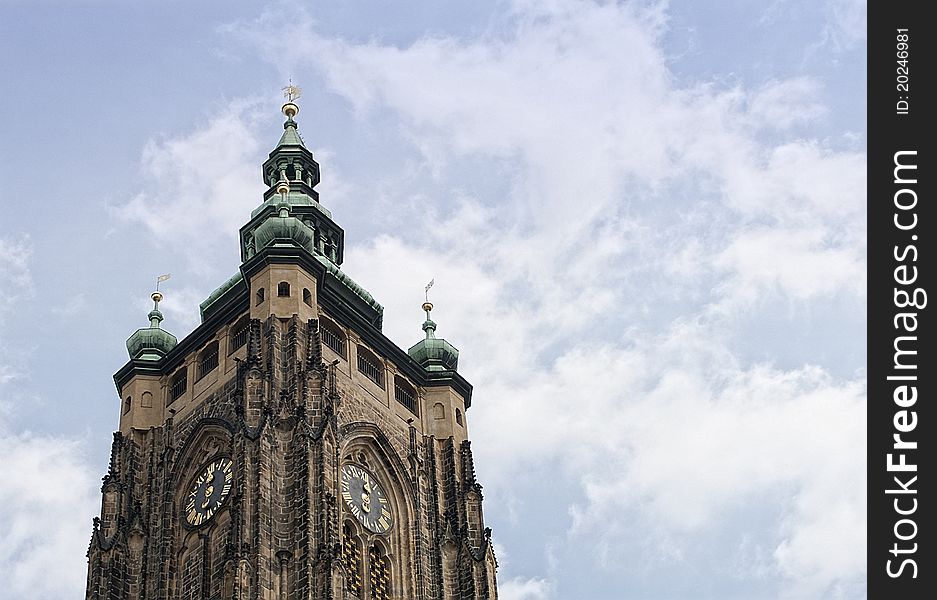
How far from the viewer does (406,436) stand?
63250 mm

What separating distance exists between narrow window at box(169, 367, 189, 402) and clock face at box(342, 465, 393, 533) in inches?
322

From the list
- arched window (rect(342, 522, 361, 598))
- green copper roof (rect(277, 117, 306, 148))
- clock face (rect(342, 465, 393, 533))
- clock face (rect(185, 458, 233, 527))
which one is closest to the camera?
arched window (rect(342, 522, 361, 598))

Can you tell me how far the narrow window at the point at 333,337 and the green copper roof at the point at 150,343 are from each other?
7.61 m

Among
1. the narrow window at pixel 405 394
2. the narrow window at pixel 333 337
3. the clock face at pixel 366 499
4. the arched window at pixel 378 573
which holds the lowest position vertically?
the arched window at pixel 378 573

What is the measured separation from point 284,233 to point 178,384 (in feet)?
23.3

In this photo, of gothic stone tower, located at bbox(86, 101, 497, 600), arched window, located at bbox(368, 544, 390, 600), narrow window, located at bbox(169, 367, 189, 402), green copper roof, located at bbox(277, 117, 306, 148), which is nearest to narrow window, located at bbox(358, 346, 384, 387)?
gothic stone tower, located at bbox(86, 101, 497, 600)

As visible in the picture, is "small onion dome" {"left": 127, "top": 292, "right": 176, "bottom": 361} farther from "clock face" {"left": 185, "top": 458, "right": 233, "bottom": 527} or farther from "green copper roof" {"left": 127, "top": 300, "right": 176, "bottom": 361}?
"clock face" {"left": 185, "top": 458, "right": 233, "bottom": 527}

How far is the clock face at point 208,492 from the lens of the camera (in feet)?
188

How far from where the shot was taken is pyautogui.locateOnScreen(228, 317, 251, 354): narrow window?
61.8m

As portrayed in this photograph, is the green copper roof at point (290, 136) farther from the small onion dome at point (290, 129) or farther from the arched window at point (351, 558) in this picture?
the arched window at point (351, 558)

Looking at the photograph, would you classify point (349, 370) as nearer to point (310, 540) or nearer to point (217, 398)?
point (217, 398)

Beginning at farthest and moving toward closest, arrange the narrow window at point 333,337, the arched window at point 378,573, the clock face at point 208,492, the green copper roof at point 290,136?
the green copper roof at point 290,136
the narrow window at point 333,337
the clock face at point 208,492
the arched window at point 378,573

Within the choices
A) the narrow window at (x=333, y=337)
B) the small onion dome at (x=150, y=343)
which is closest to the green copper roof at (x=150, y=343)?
the small onion dome at (x=150, y=343)
